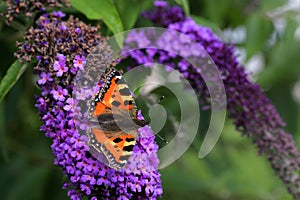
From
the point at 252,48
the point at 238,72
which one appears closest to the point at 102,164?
the point at 238,72

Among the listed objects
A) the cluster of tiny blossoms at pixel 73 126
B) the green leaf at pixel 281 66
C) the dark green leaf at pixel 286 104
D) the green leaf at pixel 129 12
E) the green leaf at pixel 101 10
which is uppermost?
the green leaf at pixel 281 66

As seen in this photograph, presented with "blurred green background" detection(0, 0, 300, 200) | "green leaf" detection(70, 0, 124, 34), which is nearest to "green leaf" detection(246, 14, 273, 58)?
"blurred green background" detection(0, 0, 300, 200)

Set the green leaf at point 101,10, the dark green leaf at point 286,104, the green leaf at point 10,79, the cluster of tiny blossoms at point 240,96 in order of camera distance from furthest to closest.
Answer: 1. the dark green leaf at point 286,104
2. the cluster of tiny blossoms at point 240,96
3. the green leaf at point 101,10
4. the green leaf at point 10,79

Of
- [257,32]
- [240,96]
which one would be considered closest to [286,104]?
[257,32]

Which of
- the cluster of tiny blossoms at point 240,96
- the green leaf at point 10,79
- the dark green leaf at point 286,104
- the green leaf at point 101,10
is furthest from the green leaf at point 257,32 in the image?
the green leaf at point 10,79

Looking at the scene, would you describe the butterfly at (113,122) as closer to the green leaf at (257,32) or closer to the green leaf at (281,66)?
the green leaf at (257,32)

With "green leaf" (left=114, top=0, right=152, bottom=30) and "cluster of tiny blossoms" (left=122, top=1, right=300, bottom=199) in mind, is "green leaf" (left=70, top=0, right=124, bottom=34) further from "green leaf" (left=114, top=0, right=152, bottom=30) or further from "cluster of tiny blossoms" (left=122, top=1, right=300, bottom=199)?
"cluster of tiny blossoms" (left=122, top=1, right=300, bottom=199)
